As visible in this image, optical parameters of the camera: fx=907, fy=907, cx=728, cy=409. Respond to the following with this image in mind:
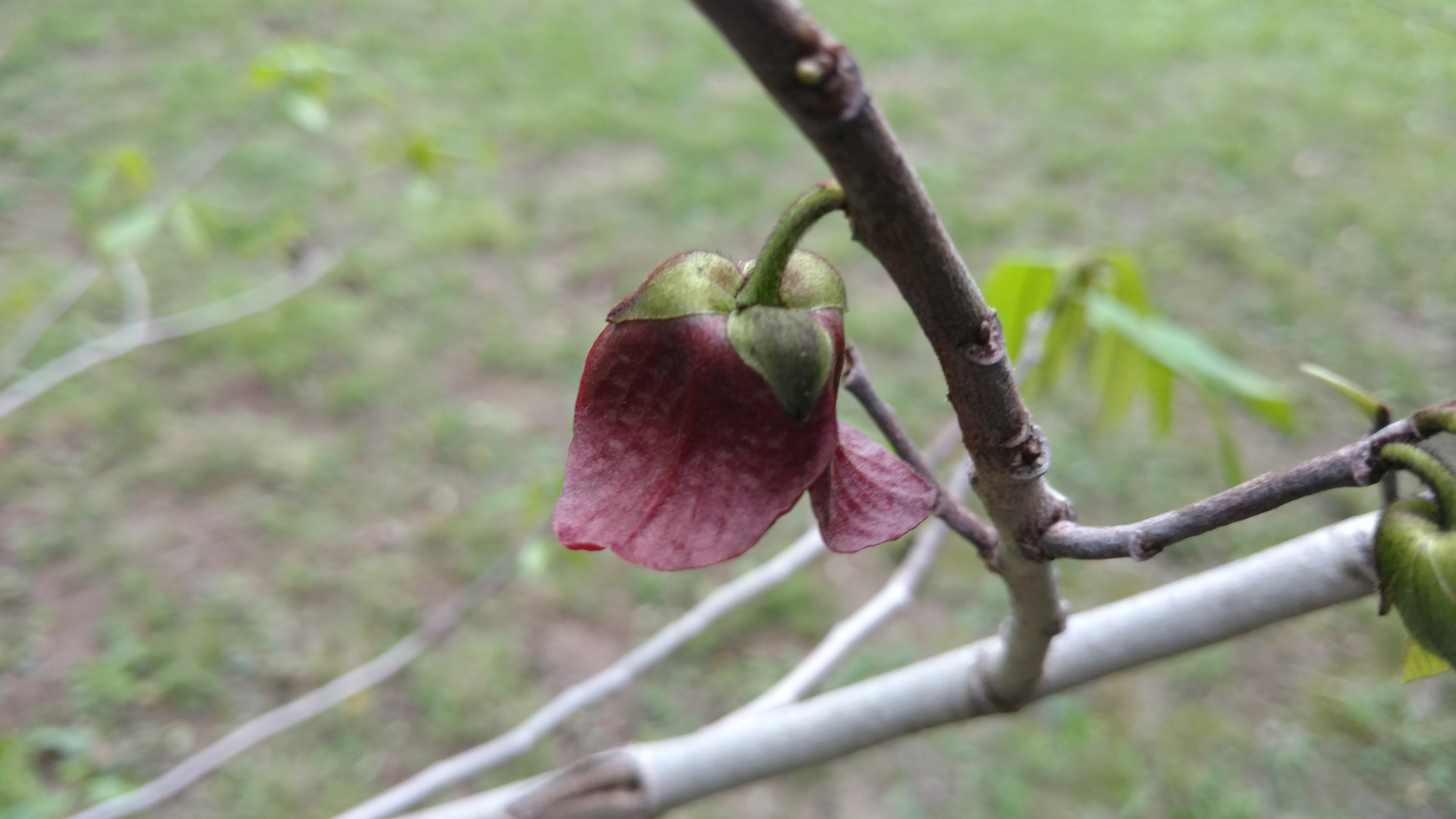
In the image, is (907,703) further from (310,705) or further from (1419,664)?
(310,705)

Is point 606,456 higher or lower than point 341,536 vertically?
higher

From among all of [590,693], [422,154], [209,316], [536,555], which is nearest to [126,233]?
[422,154]

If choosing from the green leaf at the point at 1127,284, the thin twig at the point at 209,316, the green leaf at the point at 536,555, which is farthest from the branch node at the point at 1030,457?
the thin twig at the point at 209,316

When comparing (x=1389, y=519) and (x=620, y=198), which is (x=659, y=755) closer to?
(x=1389, y=519)

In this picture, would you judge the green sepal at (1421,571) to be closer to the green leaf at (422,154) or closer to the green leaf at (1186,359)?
the green leaf at (1186,359)

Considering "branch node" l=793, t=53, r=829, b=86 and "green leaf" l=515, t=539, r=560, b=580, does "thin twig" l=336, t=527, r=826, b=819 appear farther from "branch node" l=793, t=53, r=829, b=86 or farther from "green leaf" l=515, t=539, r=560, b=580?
"branch node" l=793, t=53, r=829, b=86

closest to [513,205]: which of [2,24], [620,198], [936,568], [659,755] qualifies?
[620,198]
